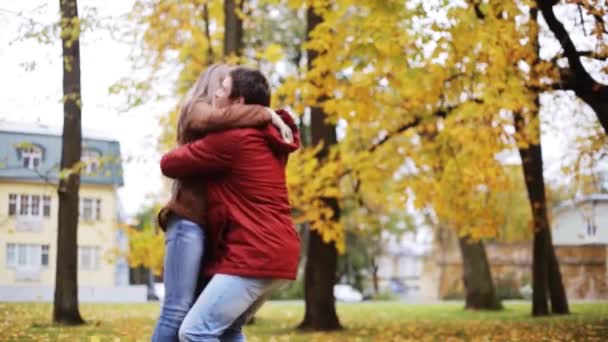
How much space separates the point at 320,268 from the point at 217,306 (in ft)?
32.6

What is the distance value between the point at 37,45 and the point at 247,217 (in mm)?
6511

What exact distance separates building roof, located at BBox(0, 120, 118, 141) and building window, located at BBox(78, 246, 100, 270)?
296 centimetres

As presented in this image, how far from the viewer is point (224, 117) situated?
3.36m

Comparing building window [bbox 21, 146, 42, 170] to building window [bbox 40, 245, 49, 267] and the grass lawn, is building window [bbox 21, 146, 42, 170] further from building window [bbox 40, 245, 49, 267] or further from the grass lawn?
the grass lawn

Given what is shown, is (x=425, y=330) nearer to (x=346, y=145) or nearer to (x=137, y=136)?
(x=346, y=145)

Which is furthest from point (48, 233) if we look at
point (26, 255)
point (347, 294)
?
point (347, 294)

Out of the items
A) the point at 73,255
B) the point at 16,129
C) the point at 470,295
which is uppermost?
the point at 16,129

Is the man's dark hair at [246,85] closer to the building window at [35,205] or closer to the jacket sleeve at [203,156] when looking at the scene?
the jacket sleeve at [203,156]

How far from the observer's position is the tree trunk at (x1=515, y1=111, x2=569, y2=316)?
1631 centimetres

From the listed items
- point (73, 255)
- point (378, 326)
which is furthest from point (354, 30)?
point (378, 326)

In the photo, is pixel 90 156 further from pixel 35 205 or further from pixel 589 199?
pixel 589 199

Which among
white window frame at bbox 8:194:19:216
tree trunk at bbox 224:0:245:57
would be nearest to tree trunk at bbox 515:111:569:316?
tree trunk at bbox 224:0:245:57

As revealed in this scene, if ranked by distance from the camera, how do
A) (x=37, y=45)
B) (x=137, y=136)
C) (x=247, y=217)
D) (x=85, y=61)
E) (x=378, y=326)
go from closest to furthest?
(x=247, y=217) → (x=37, y=45) → (x=85, y=61) → (x=378, y=326) → (x=137, y=136)

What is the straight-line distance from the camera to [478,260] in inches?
865
